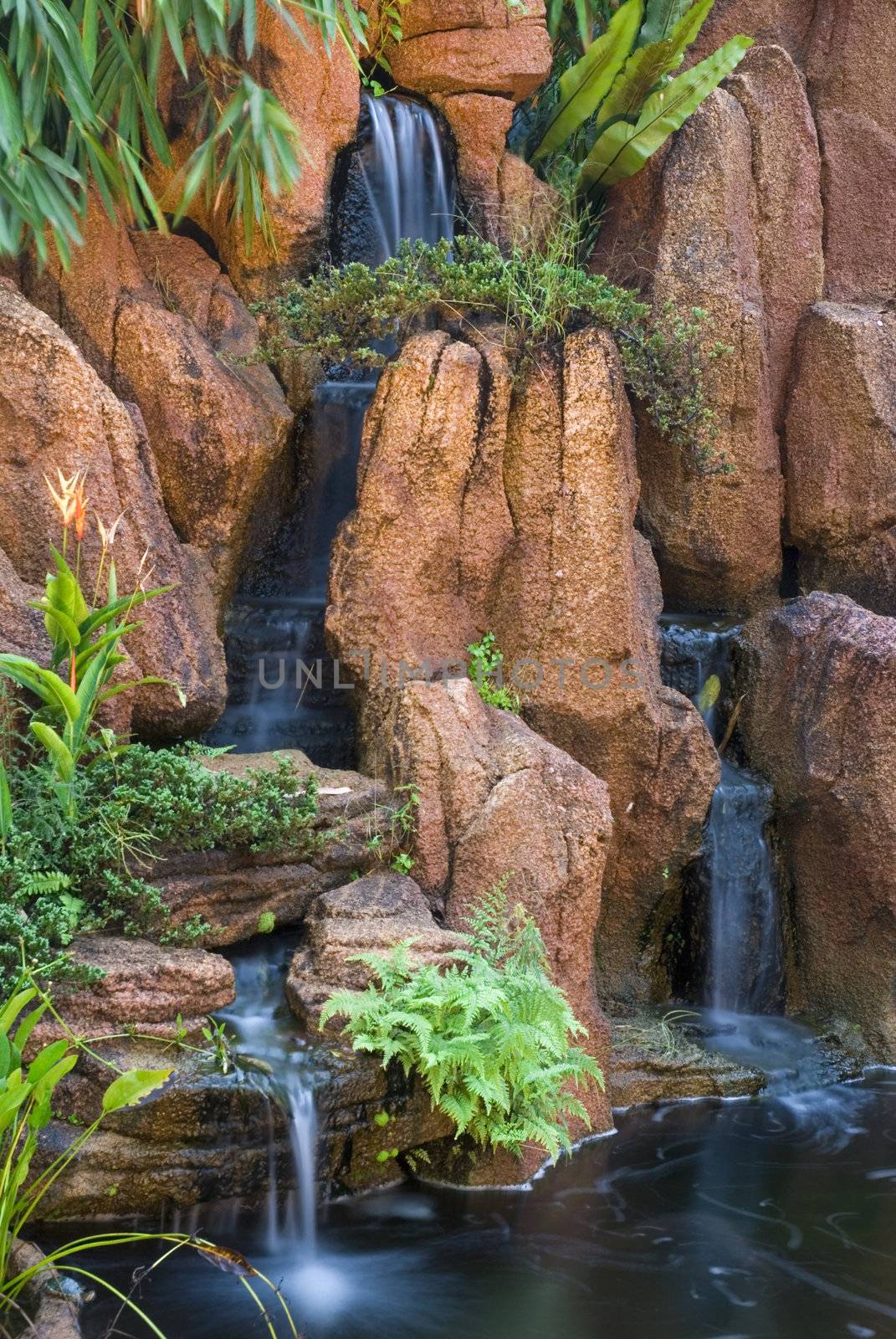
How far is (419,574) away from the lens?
23.4ft

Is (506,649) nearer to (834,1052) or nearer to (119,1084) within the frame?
(834,1052)

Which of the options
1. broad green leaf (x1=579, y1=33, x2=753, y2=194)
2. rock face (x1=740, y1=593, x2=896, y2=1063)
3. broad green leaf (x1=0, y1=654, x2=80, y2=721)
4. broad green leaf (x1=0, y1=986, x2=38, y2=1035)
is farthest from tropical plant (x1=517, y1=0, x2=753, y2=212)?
broad green leaf (x1=0, y1=986, x2=38, y2=1035)

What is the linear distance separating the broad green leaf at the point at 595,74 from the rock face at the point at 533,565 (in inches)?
95.4

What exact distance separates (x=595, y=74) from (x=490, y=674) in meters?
4.24

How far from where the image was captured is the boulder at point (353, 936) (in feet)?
17.3

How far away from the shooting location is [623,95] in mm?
8609

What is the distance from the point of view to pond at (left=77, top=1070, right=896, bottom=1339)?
450 cm

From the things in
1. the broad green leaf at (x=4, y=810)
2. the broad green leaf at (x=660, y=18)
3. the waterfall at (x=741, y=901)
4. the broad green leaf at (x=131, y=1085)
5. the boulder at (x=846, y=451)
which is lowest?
the waterfall at (x=741, y=901)

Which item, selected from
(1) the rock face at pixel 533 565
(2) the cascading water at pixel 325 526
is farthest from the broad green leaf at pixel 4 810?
(1) the rock face at pixel 533 565

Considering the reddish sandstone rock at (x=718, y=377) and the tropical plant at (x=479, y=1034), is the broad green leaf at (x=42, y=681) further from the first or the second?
the reddish sandstone rock at (x=718, y=377)

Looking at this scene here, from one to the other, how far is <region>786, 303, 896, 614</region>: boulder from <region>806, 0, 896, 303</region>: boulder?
24.2 inches

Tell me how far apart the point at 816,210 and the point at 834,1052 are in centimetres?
582

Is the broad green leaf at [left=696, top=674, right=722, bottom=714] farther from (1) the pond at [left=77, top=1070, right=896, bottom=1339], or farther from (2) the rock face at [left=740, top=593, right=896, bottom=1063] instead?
(1) the pond at [left=77, top=1070, right=896, bottom=1339]

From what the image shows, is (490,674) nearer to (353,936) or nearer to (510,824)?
(510,824)
